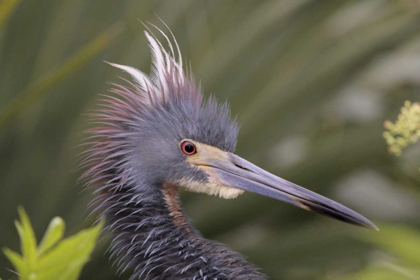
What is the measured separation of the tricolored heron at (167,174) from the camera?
171cm

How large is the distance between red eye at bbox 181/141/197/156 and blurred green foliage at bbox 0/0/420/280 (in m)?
0.90

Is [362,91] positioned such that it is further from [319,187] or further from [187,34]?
[187,34]

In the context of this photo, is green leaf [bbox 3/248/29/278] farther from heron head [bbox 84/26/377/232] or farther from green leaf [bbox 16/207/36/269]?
heron head [bbox 84/26/377/232]

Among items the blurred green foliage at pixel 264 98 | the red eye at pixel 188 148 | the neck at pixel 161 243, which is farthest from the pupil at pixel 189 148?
the blurred green foliage at pixel 264 98

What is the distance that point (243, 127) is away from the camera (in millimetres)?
2770

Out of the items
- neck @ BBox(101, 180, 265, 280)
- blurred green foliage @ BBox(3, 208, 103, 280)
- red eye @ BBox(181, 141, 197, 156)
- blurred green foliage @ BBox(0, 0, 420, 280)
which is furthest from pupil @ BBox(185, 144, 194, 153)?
blurred green foliage @ BBox(3, 208, 103, 280)

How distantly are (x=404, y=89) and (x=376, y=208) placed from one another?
62 centimetres

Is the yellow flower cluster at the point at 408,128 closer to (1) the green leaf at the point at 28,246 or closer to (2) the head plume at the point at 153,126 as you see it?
(1) the green leaf at the point at 28,246

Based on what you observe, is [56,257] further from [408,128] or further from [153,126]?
[153,126]

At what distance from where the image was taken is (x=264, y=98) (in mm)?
2799

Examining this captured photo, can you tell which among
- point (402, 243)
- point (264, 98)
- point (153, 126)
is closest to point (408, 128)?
point (402, 243)

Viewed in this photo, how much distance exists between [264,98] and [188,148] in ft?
3.25

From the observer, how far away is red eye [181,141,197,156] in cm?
189

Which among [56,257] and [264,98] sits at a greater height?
[264,98]
